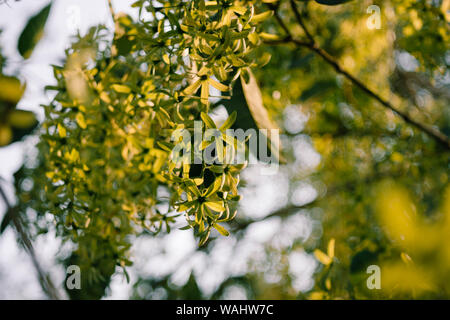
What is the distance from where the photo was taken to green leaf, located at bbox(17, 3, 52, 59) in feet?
3.21

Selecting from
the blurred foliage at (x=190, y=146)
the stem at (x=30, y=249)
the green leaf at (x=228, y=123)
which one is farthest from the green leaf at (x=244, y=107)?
the stem at (x=30, y=249)

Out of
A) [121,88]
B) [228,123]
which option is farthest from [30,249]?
[228,123]

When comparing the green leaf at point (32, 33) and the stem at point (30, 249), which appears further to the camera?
the green leaf at point (32, 33)

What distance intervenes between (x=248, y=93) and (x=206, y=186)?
25 centimetres

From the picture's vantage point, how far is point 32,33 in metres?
1.00

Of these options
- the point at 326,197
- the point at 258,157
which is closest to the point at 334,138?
the point at 326,197

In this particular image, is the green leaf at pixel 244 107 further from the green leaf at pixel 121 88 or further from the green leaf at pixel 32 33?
the green leaf at pixel 32 33

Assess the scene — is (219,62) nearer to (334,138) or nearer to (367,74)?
(334,138)

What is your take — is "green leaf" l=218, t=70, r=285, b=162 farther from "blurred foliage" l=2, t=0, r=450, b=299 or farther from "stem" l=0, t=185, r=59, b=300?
"stem" l=0, t=185, r=59, b=300

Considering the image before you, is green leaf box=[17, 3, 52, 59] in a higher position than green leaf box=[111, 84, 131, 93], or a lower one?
higher

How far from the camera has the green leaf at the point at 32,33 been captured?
98 cm

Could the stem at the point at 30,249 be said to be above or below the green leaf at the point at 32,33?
below

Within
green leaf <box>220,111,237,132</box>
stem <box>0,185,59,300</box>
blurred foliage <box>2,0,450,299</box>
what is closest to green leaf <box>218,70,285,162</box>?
blurred foliage <box>2,0,450,299</box>

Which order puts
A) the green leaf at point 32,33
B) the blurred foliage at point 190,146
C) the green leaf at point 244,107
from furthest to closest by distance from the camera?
the green leaf at point 32,33 → the green leaf at point 244,107 → the blurred foliage at point 190,146
